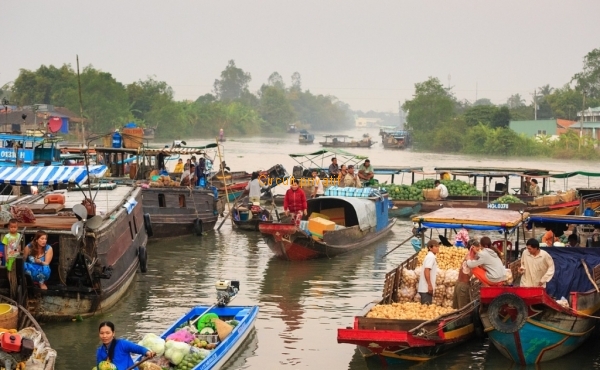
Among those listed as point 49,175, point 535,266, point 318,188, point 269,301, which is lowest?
point 269,301

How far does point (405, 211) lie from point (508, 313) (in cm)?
1784

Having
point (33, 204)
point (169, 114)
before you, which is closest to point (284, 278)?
point (33, 204)

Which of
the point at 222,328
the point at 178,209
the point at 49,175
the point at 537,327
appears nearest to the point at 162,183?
the point at 178,209

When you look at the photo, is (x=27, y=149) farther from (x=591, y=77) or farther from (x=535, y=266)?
(x=591, y=77)

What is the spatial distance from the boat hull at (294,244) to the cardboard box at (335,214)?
1.00m

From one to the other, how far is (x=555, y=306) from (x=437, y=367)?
183 centimetres

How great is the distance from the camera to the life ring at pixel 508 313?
1203 cm

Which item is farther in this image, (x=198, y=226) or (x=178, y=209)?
(x=198, y=226)

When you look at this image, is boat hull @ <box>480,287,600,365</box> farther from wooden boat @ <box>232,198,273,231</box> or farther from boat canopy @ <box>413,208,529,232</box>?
wooden boat @ <box>232,198,273,231</box>

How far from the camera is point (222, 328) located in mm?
12922

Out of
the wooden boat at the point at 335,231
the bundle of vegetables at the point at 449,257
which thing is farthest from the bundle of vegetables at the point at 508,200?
the bundle of vegetables at the point at 449,257

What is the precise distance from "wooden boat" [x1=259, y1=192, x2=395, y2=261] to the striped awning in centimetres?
411

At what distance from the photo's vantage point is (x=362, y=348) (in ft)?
41.4

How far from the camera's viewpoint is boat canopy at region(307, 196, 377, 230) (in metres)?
22.2
